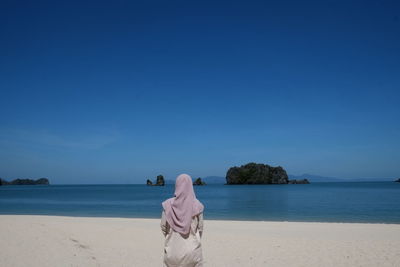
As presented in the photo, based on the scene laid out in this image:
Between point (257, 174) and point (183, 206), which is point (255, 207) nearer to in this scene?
point (183, 206)

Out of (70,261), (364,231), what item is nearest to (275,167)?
(364,231)

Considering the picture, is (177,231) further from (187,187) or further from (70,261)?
(70,261)

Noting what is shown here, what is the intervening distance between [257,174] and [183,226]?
150 metres

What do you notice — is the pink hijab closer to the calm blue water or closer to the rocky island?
the calm blue water

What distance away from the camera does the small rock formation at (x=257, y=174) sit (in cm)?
15038

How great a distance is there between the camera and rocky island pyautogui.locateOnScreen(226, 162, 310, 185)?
150375 mm

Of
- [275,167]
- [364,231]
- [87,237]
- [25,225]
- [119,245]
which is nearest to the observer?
[119,245]

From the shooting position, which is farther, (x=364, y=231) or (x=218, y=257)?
(x=364, y=231)

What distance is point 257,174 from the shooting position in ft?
493

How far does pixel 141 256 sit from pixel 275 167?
152385 millimetres

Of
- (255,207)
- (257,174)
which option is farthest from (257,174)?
(255,207)

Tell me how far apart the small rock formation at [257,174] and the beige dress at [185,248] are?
149m

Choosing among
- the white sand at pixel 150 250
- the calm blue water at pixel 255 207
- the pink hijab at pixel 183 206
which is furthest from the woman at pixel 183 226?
the calm blue water at pixel 255 207

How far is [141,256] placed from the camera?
977 centimetres
